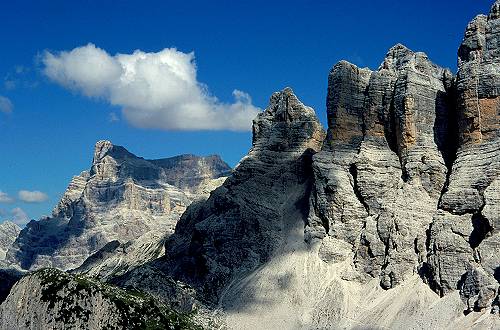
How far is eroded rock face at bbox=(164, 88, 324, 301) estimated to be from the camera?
156 meters

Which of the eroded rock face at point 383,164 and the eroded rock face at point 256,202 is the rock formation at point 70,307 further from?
the eroded rock face at point 383,164

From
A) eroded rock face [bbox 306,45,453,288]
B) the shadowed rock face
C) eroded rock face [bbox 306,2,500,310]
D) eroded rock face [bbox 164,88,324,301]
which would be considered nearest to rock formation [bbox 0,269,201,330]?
eroded rock face [bbox 164,88,324,301]

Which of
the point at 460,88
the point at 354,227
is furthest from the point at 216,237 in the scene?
the point at 460,88

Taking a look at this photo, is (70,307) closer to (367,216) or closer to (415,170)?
(367,216)

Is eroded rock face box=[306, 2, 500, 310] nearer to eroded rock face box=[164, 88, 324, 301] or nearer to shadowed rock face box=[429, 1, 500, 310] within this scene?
shadowed rock face box=[429, 1, 500, 310]

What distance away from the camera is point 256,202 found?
165250 mm

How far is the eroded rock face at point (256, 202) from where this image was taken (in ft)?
511

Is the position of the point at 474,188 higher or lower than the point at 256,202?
lower

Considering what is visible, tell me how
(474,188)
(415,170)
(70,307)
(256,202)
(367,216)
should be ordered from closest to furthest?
(70,307) → (474,188) → (415,170) → (367,216) → (256,202)

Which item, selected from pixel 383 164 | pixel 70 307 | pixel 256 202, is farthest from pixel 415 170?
pixel 70 307

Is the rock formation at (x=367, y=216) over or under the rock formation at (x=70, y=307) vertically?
over

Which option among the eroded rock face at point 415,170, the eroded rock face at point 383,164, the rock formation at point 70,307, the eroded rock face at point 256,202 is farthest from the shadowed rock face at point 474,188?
the rock formation at point 70,307

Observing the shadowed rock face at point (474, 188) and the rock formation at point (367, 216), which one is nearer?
the shadowed rock face at point (474, 188)

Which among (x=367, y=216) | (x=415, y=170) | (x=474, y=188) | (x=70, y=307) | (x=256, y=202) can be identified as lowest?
(x=70, y=307)
